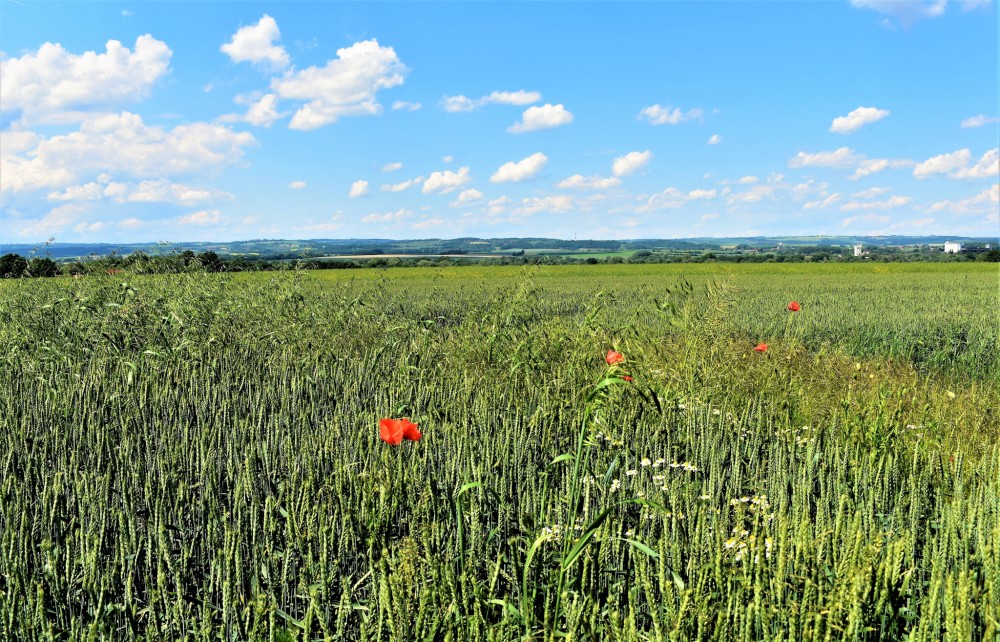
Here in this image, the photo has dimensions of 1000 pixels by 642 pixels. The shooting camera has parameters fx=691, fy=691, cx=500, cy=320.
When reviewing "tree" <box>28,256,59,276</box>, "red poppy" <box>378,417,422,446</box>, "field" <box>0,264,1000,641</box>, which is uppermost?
"tree" <box>28,256,59,276</box>

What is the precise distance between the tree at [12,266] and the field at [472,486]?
203 inches

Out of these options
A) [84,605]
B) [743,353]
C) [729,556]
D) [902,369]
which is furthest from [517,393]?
[902,369]

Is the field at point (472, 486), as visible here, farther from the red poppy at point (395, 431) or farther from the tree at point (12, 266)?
the tree at point (12, 266)

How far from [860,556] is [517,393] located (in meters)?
3.43

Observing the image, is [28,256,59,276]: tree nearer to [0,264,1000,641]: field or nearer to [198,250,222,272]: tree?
[198,250,222,272]: tree

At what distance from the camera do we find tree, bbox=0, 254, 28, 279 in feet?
41.6

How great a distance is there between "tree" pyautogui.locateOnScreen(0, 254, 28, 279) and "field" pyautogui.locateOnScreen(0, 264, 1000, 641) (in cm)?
516

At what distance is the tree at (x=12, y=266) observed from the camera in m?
12.7

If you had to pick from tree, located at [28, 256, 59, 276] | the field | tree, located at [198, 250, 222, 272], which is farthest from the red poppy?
tree, located at [28, 256, 59, 276]

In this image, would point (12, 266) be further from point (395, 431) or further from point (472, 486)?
point (472, 486)

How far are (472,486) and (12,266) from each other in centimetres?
1480

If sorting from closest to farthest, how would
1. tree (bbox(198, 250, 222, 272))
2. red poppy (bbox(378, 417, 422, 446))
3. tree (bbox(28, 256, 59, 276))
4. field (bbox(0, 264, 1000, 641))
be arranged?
field (bbox(0, 264, 1000, 641))
red poppy (bbox(378, 417, 422, 446))
tree (bbox(198, 250, 222, 272))
tree (bbox(28, 256, 59, 276))

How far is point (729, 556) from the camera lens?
2453 millimetres

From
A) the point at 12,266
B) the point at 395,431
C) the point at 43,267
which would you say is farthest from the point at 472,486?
the point at 43,267
